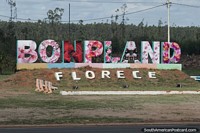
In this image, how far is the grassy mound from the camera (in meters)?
40.9

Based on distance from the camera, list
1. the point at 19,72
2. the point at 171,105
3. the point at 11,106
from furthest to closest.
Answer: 1. the point at 19,72
2. the point at 171,105
3. the point at 11,106

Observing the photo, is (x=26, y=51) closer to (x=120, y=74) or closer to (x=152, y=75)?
(x=120, y=74)

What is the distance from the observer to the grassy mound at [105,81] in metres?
40.9

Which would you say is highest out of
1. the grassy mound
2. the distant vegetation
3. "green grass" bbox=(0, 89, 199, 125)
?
the distant vegetation

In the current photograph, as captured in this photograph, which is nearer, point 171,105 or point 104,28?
point 171,105

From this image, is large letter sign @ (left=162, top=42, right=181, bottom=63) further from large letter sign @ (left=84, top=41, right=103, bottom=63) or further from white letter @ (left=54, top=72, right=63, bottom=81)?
white letter @ (left=54, top=72, right=63, bottom=81)

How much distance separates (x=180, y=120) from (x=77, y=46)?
2683cm

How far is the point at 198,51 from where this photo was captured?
284 ft

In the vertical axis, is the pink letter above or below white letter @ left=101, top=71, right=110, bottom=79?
above

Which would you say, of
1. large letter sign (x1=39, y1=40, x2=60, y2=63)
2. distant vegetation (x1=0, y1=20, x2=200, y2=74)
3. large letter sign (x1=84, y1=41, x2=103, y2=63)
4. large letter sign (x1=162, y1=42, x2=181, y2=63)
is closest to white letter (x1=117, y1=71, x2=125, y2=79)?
large letter sign (x1=84, y1=41, x2=103, y2=63)

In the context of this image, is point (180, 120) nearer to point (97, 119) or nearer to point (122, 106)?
point (97, 119)

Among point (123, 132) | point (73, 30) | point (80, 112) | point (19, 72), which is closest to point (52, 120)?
point (80, 112)

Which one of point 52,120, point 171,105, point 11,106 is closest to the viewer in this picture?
point 52,120

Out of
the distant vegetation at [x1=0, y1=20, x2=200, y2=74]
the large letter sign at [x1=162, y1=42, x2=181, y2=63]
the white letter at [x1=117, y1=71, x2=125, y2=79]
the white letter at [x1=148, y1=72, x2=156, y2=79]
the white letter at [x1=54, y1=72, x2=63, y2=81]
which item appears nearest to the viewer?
the white letter at [x1=54, y1=72, x2=63, y2=81]
